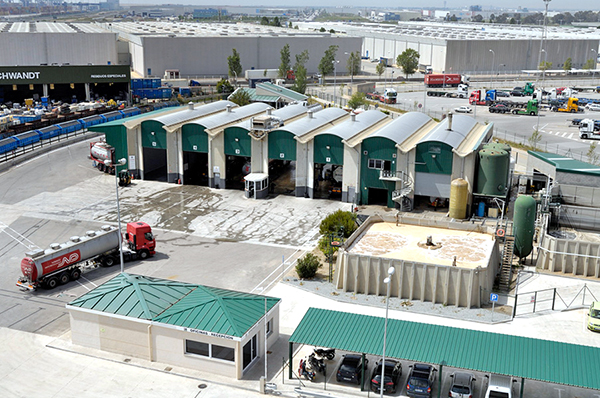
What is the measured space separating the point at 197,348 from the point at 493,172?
31.8 metres

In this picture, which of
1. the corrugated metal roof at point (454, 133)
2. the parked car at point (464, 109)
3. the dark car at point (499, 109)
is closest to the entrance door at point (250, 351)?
the corrugated metal roof at point (454, 133)

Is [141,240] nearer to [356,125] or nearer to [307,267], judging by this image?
[307,267]

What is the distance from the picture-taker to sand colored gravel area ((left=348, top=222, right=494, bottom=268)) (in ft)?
126

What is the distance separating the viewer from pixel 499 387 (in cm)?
2673

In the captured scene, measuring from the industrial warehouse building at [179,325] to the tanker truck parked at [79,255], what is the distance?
22.8 feet

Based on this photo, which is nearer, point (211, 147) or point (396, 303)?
point (396, 303)

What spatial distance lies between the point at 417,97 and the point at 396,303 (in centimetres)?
9225

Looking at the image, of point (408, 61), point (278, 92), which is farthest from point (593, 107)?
point (278, 92)

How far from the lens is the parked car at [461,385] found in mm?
27172

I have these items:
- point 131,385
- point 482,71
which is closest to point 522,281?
point 131,385

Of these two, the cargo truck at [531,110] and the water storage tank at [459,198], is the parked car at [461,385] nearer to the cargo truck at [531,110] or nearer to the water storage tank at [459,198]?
the water storage tank at [459,198]

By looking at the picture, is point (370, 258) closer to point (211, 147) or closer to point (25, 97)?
point (211, 147)

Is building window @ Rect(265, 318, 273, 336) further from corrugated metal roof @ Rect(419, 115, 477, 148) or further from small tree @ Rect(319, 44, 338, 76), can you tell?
small tree @ Rect(319, 44, 338, 76)

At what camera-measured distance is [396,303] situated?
3697cm
